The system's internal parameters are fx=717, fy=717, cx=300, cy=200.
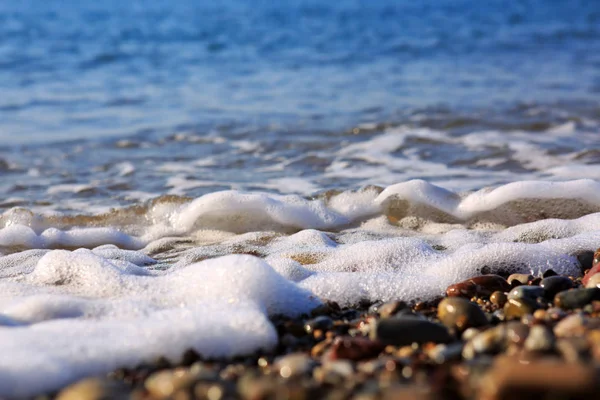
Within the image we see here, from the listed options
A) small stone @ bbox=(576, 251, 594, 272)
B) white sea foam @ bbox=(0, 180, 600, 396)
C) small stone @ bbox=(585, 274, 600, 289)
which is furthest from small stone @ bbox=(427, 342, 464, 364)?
small stone @ bbox=(576, 251, 594, 272)

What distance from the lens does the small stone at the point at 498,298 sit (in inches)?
→ 86.7

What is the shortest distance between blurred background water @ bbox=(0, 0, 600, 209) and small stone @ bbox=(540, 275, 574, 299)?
181 cm

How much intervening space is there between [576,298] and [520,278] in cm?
40

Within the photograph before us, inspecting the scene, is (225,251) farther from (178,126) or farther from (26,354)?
(178,126)

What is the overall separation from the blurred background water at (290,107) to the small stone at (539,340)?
2.47 meters

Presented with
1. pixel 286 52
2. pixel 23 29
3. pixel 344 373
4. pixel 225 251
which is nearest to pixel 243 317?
pixel 344 373

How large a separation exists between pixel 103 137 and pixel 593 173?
148 inches

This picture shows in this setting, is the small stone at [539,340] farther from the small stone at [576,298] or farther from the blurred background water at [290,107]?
the blurred background water at [290,107]

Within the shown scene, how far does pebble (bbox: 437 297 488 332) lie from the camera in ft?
6.39

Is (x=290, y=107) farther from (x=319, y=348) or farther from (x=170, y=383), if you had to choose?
(x=170, y=383)

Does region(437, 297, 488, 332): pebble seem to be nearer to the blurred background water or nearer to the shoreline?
the shoreline

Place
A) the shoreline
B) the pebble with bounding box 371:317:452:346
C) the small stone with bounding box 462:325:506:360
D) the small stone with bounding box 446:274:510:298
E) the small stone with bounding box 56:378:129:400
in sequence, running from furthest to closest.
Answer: the small stone with bounding box 446:274:510:298 → the pebble with bounding box 371:317:452:346 → the small stone with bounding box 462:325:506:360 → the small stone with bounding box 56:378:129:400 → the shoreline

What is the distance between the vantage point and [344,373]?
157 centimetres

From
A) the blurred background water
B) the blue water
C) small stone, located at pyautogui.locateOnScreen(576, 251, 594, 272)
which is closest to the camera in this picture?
small stone, located at pyautogui.locateOnScreen(576, 251, 594, 272)
